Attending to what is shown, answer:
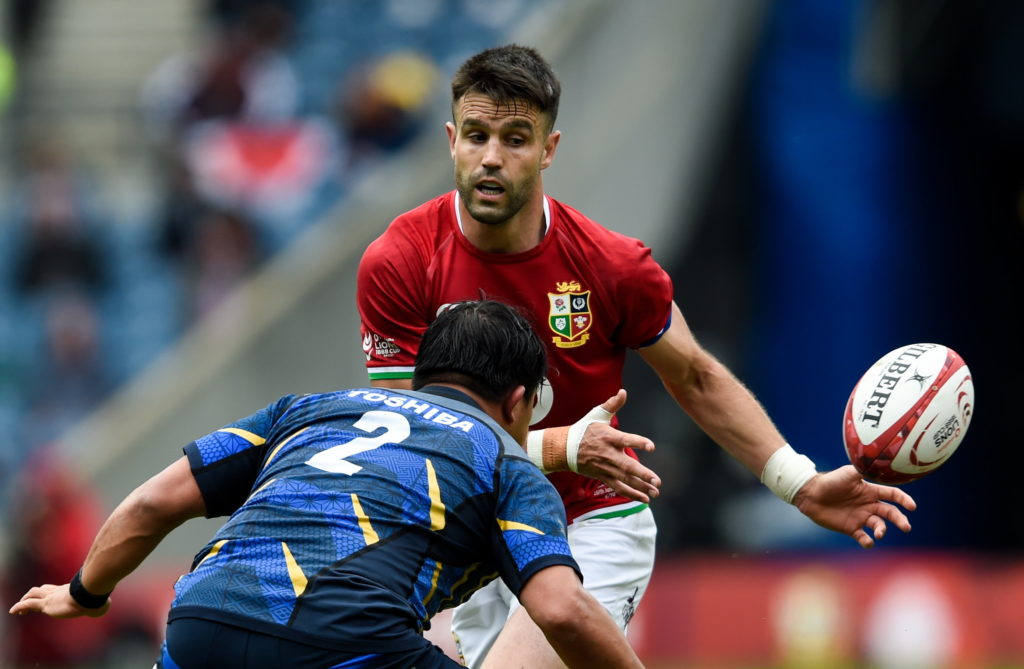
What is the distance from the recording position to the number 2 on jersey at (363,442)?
14.5 ft

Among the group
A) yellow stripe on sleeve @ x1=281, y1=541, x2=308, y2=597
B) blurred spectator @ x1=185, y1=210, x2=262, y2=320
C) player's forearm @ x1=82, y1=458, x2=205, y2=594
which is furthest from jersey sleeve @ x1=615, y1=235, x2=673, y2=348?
blurred spectator @ x1=185, y1=210, x2=262, y2=320

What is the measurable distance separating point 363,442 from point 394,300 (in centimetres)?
141

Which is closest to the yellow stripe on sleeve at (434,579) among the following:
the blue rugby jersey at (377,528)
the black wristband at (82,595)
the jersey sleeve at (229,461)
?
the blue rugby jersey at (377,528)

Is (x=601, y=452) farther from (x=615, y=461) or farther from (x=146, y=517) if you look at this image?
(x=146, y=517)

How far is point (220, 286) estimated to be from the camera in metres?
14.5

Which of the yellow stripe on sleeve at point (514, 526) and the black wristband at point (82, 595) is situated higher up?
the yellow stripe on sleeve at point (514, 526)

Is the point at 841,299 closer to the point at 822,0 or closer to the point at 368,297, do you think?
the point at 822,0

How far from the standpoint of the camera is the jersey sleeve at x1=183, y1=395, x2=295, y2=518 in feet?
15.5

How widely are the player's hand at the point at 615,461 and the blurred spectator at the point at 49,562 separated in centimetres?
741

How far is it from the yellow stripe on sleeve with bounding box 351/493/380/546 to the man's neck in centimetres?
177

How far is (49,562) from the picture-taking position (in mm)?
11742

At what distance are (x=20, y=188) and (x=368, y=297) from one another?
11.3 metres

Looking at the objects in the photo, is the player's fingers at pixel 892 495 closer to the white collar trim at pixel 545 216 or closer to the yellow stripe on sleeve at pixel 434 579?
the white collar trim at pixel 545 216

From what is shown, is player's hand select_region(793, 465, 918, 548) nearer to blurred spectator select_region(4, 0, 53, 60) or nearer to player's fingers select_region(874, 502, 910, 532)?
player's fingers select_region(874, 502, 910, 532)
